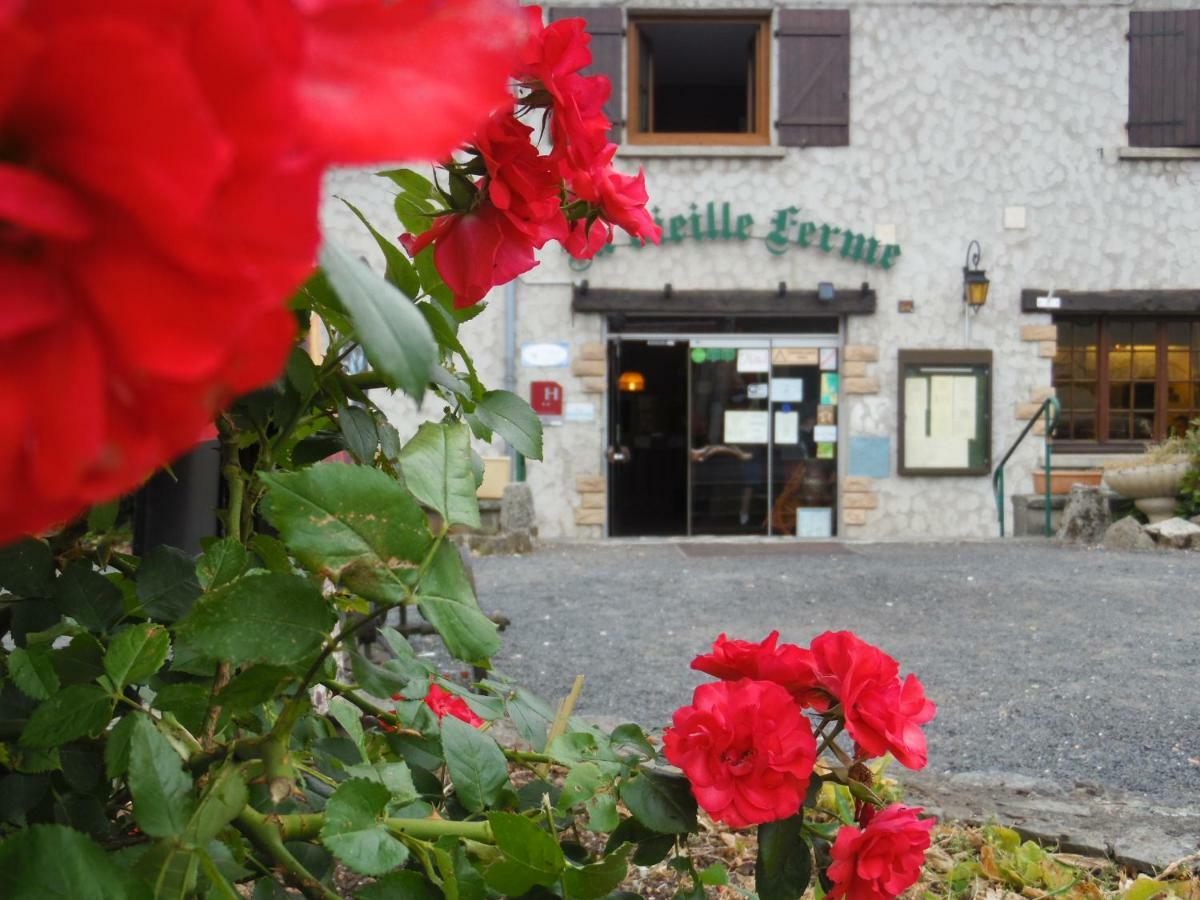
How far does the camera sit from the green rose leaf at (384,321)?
336 mm

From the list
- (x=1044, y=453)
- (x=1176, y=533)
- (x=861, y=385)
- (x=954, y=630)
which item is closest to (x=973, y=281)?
(x=861, y=385)

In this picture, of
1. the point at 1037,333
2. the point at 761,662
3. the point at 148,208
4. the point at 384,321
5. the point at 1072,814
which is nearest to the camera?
the point at 148,208

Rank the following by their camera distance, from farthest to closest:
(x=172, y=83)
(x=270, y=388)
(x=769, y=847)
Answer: (x=769, y=847)
(x=270, y=388)
(x=172, y=83)

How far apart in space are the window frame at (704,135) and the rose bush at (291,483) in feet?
30.0

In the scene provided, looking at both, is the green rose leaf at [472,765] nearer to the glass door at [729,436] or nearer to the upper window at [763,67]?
the glass door at [729,436]

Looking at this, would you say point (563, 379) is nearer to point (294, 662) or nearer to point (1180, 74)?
point (1180, 74)

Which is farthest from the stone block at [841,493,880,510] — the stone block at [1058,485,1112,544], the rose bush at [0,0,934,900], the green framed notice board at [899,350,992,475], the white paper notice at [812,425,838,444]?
the rose bush at [0,0,934,900]

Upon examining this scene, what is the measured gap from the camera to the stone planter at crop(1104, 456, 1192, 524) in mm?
8641

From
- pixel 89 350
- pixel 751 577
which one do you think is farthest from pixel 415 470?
pixel 751 577

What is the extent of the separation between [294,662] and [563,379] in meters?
9.19

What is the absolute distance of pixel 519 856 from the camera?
72 cm

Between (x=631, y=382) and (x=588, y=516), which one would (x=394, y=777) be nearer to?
(x=588, y=516)

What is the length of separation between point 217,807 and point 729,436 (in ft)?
30.8

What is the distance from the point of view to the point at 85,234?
0.21 metres
